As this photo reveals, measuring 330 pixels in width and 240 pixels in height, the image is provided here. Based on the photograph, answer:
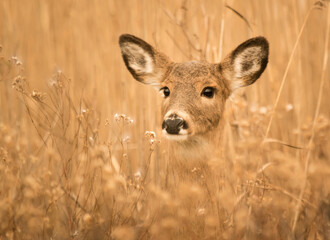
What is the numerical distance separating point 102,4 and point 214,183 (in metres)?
3.63

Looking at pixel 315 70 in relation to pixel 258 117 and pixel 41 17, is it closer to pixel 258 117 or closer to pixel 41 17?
pixel 258 117

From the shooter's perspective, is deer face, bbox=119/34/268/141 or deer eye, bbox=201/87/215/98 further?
deer eye, bbox=201/87/215/98

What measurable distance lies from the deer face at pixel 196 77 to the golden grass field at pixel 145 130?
234 millimetres

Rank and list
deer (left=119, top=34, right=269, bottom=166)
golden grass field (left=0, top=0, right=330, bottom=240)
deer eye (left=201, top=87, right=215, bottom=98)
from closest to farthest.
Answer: golden grass field (left=0, top=0, right=330, bottom=240) < deer (left=119, top=34, right=269, bottom=166) < deer eye (left=201, top=87, right=215, bottom=98)

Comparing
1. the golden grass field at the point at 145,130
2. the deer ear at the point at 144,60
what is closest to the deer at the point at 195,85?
the deer ear at the point at 144,60

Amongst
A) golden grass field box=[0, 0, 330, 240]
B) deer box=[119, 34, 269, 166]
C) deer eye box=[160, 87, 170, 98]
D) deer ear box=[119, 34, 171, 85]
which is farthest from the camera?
deer ear box=[119, 34, 171, 85]

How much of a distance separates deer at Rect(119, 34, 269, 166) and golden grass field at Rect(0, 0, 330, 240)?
7.3 inches

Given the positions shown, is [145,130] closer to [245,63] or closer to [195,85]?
[195,85]

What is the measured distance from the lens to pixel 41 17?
643 cm

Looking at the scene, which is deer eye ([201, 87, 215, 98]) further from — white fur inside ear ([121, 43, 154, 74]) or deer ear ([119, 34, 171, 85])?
white fur inside ear ([121, 43, 154, 74])

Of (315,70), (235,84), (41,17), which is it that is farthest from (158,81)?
(41,17)

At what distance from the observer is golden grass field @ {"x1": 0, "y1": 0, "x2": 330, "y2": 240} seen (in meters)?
3.06

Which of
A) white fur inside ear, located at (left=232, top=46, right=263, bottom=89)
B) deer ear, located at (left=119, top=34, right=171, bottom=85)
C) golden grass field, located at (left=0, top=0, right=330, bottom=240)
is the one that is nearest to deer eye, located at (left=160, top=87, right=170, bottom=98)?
deer ear, located at (left=119, top=34, right=171, bottom=85)

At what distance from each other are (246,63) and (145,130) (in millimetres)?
1119
